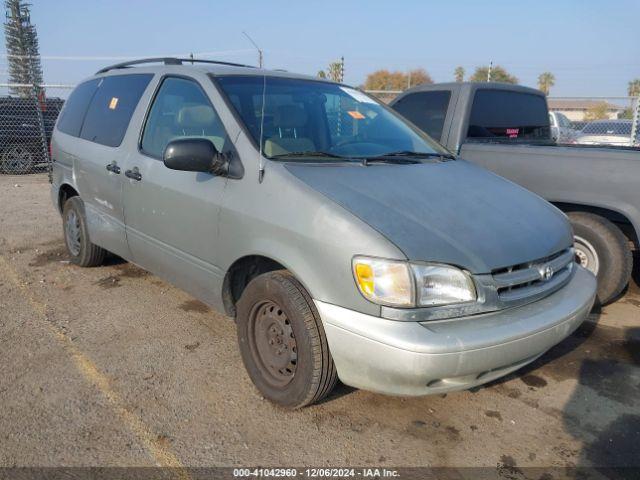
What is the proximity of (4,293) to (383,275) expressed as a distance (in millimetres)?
3654

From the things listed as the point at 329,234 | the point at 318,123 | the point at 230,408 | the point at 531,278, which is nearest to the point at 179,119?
the point at 318,123

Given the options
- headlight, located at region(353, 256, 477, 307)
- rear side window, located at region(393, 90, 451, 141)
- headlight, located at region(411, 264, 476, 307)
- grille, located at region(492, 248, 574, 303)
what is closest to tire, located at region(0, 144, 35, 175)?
rear side window, located at region(393, 90, 451, 141)

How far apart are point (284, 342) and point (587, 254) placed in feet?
9.43

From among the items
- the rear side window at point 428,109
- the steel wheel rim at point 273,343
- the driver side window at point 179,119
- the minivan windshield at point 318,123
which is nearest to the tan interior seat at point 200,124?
the driver side window at point 179,119

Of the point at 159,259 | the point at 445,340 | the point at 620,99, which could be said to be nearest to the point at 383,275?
the point at 445,340

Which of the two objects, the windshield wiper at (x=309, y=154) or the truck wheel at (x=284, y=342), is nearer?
the truck wheel at (x=284, y=342)

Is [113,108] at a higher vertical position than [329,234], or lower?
higher

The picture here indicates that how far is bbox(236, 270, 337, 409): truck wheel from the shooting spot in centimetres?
250

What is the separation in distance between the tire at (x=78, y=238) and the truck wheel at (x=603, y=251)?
4222 millimetres

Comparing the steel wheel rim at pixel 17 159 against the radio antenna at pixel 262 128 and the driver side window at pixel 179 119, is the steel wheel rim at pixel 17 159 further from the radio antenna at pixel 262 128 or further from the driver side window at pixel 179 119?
the radio antenna at pixel 262 128

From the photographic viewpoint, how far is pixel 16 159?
1146cm

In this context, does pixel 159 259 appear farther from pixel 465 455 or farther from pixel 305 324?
pixel 465 455

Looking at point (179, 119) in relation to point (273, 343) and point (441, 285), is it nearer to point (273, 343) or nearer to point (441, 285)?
point (273, 343)

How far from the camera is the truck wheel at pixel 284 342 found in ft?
8.21
